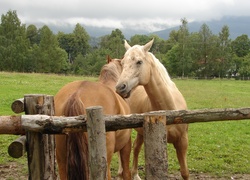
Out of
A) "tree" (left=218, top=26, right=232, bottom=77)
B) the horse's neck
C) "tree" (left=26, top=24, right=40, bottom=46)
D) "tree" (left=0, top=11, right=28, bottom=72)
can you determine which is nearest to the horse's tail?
the horse's neck

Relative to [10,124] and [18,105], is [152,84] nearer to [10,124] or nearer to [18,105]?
[18,105]

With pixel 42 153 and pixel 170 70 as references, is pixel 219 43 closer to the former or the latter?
pixel 170 70

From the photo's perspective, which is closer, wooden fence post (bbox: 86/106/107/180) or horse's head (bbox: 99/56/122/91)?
wooden fence post (bbox: 86/106/107/180)

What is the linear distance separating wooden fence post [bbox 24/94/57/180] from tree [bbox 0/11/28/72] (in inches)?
1801

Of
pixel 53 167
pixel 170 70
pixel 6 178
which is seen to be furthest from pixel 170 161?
pixel 170 70

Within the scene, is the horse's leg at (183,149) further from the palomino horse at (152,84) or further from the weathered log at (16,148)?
the weathered log at (16,148)

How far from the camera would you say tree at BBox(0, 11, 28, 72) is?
46.3 meters

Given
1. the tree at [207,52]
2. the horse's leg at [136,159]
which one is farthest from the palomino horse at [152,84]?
the tree at [207,52]

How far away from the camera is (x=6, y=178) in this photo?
19.8 feet

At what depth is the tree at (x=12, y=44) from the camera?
152ft

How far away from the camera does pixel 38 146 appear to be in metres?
3.21

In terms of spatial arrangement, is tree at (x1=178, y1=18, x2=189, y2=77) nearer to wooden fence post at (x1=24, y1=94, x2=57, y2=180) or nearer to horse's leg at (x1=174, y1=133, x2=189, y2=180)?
horse's leg at (x1=174, y1=133, x2=189, y2=180)

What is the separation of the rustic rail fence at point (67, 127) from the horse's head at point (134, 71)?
1648 millimetres

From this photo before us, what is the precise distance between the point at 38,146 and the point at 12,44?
153ft
